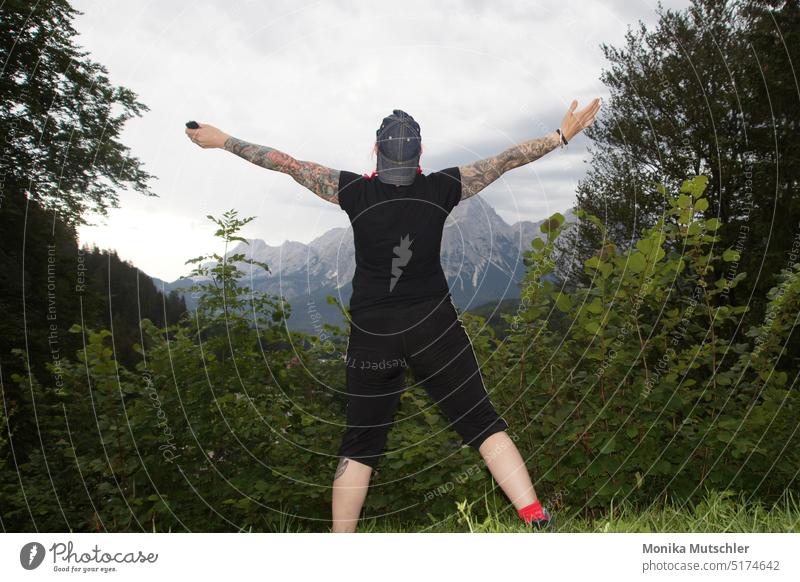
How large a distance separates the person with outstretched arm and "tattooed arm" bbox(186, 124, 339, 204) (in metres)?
0.03

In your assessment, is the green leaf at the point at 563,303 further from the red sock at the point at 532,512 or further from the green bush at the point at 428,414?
the red sock at the point at 532,512

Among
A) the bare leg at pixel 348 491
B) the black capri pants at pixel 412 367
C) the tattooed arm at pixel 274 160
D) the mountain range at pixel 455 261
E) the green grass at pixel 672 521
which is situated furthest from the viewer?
the mountain range at pixel 455 261

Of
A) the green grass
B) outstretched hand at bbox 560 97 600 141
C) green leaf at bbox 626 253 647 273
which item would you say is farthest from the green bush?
outstretched hand at bbox 560 97 600 141

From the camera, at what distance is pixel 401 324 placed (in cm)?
413

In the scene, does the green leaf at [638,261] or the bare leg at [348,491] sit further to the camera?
the green leaf at [638,261]

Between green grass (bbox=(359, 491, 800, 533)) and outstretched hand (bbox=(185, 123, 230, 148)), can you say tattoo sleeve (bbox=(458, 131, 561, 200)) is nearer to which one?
outstretched hand (bbox=(185, 123, 230, 148))

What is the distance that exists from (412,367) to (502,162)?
4.98 feet

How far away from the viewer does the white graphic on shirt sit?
4.18m

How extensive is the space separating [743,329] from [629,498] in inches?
252

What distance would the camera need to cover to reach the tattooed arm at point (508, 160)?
448 centimetres

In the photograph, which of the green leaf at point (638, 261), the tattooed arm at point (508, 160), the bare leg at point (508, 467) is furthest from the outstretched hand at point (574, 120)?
the bare leg at point (508, 467)

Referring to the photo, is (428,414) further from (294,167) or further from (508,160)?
(294,167)

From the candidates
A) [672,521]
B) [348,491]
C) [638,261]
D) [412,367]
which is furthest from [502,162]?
[672,521]
